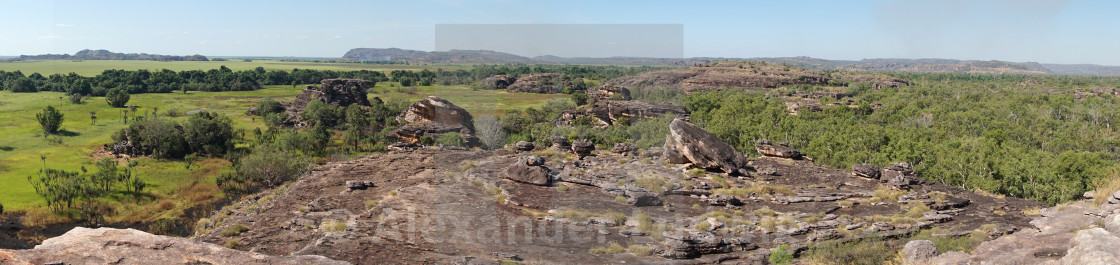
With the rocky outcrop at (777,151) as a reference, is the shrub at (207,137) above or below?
below

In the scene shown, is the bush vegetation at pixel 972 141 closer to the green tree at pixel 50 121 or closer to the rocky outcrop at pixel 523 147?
the rocky outcrop at pixel 523 147

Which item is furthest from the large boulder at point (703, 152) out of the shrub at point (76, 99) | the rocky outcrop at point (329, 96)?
the shrub at point (76, 99)

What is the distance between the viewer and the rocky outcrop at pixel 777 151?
102ft

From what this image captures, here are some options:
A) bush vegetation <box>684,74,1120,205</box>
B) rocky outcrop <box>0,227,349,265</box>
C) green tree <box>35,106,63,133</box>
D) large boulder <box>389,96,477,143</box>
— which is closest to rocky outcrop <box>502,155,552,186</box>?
rocky outcrop <box>0,227,349,265</box>

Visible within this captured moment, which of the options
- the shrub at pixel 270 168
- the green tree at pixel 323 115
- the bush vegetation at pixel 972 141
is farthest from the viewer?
the green tree at pixel 323 115

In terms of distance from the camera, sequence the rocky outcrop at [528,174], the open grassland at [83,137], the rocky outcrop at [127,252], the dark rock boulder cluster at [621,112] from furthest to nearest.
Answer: the dark rock boulder cluster at [621,112], the open grassland at [83,137], the rocky outcrop at [528,174], the rocky outcrop at [127,252]

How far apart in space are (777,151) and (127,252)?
3128 cm

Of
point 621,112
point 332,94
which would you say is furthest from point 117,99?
point 621,112

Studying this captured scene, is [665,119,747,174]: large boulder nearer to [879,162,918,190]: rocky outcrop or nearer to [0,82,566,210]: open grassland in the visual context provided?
[879,162,918,190]: rocky outcrop

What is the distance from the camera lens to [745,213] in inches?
805

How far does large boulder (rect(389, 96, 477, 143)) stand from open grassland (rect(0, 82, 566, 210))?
4.60 feet

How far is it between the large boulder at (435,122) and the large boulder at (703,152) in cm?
2515

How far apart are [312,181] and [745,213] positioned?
20773 millimetres

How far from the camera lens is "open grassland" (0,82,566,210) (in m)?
44.5
